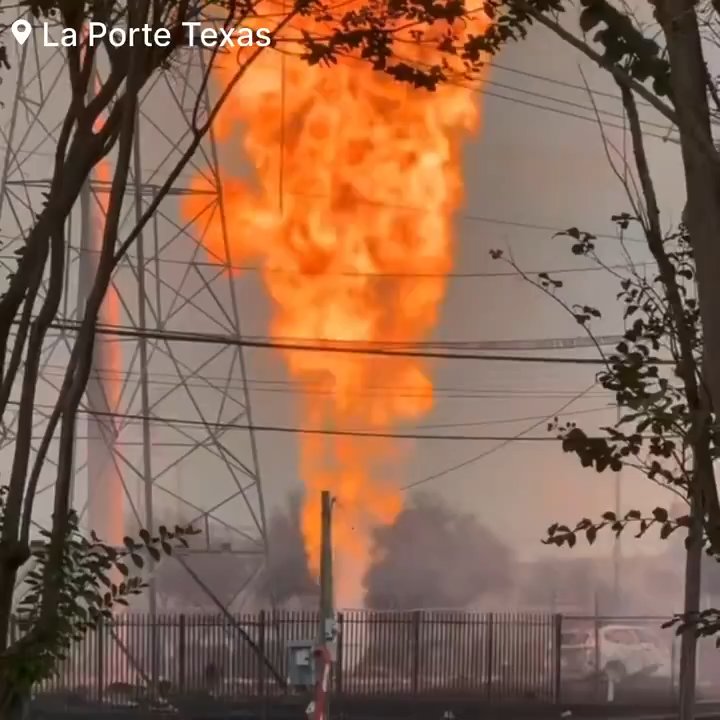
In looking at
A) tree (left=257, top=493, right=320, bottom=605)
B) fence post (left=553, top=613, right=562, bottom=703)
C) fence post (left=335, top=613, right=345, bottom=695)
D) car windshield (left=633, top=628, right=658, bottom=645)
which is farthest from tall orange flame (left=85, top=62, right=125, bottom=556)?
car windshield (left=633, top=628, right=658, bottom=645)

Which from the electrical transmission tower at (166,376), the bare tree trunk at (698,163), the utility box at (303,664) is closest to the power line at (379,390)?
the electrical transmission tower at (166,376)

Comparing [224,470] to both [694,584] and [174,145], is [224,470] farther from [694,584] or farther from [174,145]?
[694,584]

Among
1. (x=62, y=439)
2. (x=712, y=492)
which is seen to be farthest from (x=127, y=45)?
(x=712, y=492)

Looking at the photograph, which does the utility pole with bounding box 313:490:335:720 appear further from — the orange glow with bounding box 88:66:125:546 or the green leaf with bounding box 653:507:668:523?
the green leaf with bounding box 653:507:668:523

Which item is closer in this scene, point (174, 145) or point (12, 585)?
point (12, 585)

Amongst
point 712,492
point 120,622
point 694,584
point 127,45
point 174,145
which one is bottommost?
point 120,622

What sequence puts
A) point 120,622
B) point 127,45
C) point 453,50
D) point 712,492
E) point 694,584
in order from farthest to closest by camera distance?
point 120,622
point 694,584
point 453,50
point 127,45
point 712,492

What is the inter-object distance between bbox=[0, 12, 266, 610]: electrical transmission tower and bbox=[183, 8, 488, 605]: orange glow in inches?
19.6

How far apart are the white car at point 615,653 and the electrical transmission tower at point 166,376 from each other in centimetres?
265

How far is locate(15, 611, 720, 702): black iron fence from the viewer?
8.38 metres

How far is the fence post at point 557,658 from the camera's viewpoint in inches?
370

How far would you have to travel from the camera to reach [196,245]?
891 cm

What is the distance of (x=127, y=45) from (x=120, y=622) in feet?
21.5

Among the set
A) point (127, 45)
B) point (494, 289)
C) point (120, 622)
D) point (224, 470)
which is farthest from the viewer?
point (494, 289)
